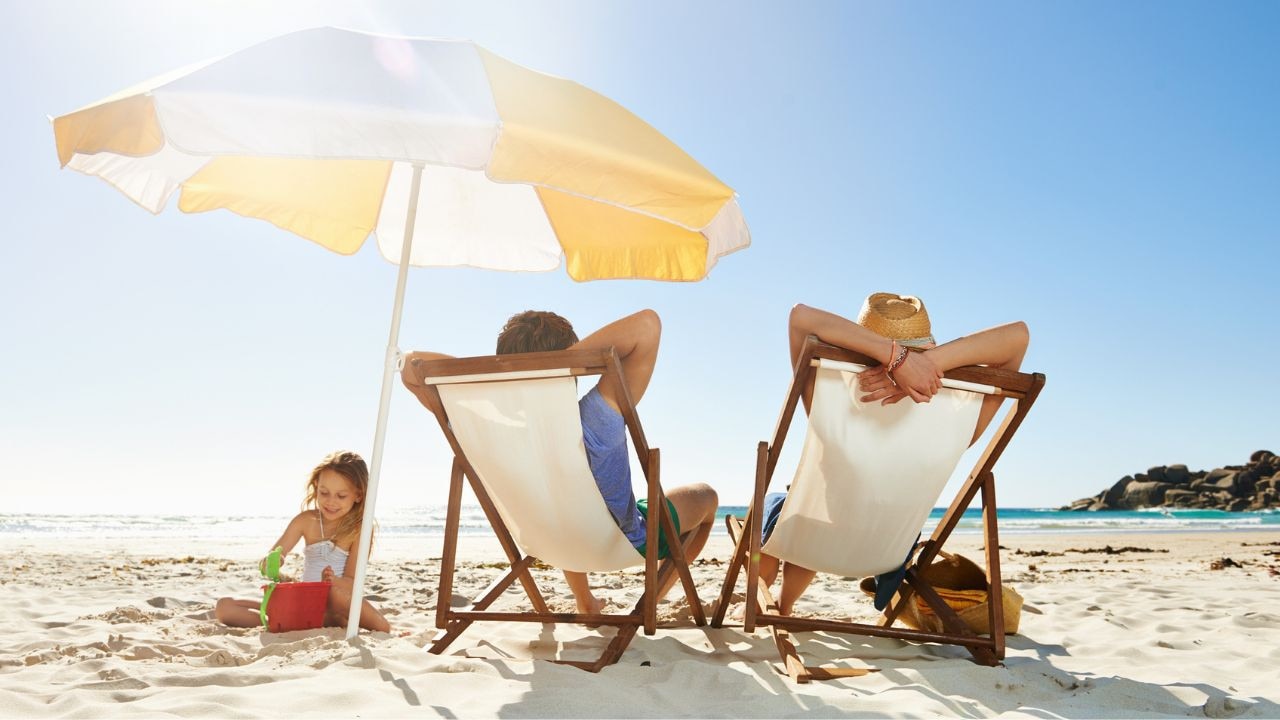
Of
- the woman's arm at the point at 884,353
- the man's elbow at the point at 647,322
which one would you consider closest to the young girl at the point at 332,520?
the man's elbow at the point at 647,322

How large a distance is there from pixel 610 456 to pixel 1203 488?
131ft

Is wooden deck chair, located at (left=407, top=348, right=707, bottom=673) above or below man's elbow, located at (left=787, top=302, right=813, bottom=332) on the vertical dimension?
below

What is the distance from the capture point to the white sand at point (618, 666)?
2.12 m

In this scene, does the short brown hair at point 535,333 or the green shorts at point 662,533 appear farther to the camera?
the green shorts at point 662,533

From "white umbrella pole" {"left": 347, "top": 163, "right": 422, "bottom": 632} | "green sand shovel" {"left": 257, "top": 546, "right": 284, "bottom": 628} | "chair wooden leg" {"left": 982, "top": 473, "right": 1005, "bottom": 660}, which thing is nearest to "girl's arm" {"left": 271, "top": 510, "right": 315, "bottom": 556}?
"green sand shovel" {"left": 257, "top": 546, "right": 284, "bottom": 628}

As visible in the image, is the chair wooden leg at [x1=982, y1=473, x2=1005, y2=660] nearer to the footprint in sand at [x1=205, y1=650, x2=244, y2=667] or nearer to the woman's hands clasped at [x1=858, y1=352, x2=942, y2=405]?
the woman's hands clasped at [x1=858, y1=352, x2=942, y2=405]

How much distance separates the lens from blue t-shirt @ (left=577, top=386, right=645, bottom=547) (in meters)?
2.85

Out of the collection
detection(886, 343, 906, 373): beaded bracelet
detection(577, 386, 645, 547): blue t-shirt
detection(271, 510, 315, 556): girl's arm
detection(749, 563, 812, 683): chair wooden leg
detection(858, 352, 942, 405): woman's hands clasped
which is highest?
detection(886, 343, 906, 373): beaded bracelet

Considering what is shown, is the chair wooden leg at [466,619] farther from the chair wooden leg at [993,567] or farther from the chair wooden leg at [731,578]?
the chair wooden leg at [993,567]

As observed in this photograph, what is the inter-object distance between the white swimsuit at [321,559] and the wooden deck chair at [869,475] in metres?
1.95

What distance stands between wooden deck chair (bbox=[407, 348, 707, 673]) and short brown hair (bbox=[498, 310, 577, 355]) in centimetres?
20

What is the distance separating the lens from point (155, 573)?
6.35 metres

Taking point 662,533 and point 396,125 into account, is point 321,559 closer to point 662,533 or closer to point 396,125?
point 662,533

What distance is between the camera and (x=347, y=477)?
3.63m
